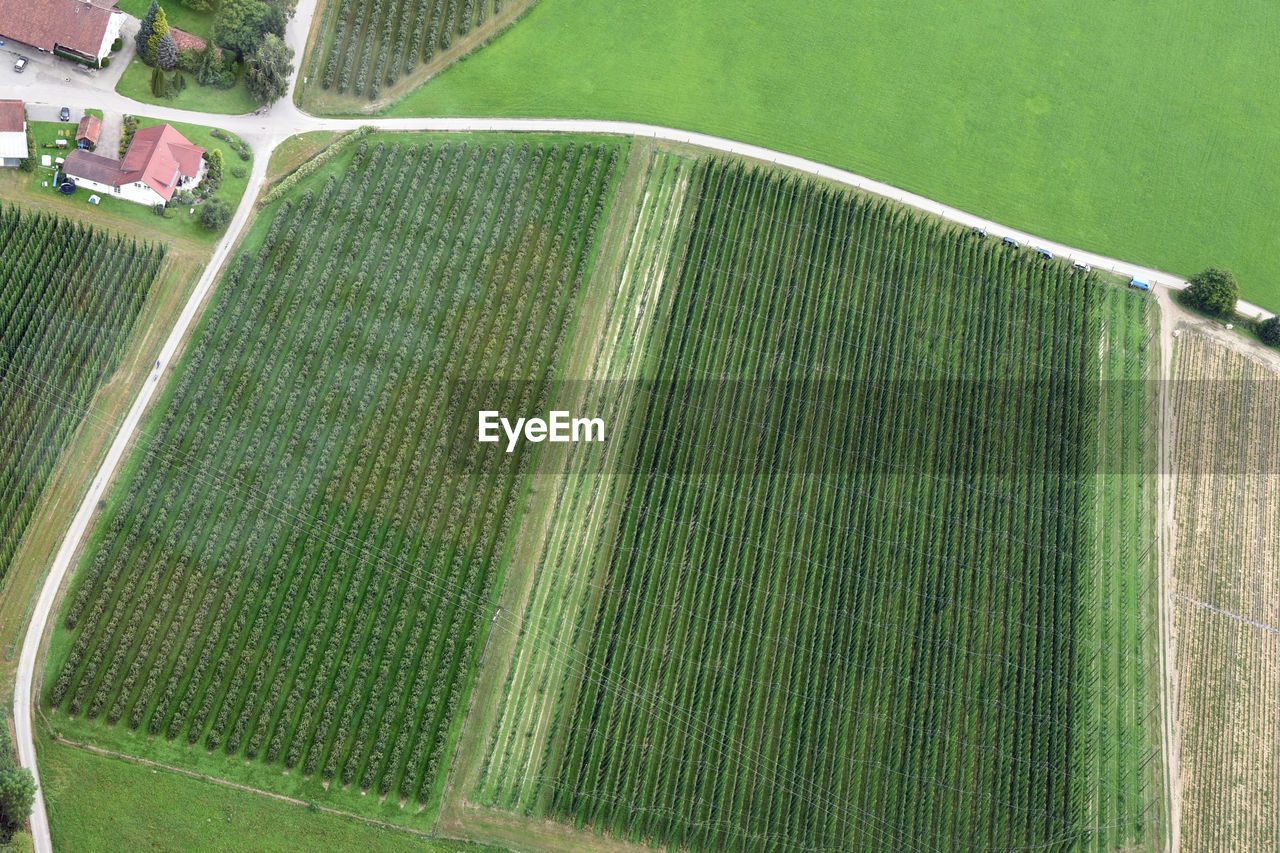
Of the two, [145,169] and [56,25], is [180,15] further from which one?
[145,169]

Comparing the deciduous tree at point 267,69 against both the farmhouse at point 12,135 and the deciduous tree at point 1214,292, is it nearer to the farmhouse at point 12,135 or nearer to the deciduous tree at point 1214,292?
the farmhouse at point 12,135

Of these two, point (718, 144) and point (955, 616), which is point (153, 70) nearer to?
point (718, 144)

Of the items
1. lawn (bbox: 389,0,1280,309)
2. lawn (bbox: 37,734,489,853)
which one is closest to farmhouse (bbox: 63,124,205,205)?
lawn (bbox: 389,0,1280,309)

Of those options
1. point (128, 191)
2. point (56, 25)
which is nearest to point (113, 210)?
point (128, 191)

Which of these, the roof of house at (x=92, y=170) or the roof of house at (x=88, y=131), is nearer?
the roof of house at (x=92, y=170)

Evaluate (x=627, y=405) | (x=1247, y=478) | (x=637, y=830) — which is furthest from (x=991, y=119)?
(x=637, y=830)

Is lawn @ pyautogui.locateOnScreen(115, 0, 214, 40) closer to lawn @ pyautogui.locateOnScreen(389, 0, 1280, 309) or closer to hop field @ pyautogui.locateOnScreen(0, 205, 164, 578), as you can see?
lawn @ pyautogui.locateOnScreen(389, 0, 1280, 309)

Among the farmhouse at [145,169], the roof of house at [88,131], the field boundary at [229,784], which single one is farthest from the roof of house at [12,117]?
the field boundary at [229,784]
